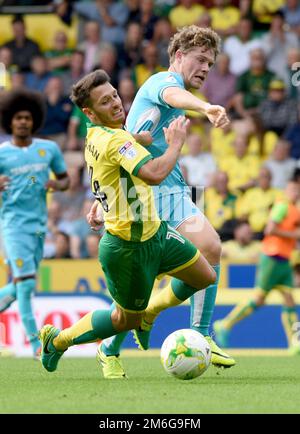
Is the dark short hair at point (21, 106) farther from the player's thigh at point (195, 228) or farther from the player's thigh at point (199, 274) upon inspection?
the player's thigh at point (199, 274)

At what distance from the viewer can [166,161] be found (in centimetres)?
665

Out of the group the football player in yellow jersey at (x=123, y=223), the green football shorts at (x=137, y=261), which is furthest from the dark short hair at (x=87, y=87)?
the green football shorts at (x=137, y=261)

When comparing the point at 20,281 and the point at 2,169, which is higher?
the point at 2,169

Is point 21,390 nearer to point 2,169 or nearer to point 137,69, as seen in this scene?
point 2,169

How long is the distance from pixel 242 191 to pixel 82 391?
26.2 feet

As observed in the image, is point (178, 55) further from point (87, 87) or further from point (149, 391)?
point (149, 391)

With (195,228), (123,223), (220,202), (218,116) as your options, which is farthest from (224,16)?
(218,116)

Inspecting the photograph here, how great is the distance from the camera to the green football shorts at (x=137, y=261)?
6.88m

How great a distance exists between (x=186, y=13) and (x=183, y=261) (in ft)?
31.9

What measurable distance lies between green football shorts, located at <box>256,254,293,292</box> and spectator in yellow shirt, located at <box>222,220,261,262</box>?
1044 mm

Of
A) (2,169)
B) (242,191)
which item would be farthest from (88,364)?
(242,191)

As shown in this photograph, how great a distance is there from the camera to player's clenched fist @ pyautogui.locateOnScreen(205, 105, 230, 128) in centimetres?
631

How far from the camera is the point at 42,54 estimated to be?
16875mm

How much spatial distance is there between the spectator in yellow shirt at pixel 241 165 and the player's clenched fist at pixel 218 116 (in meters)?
8.10
